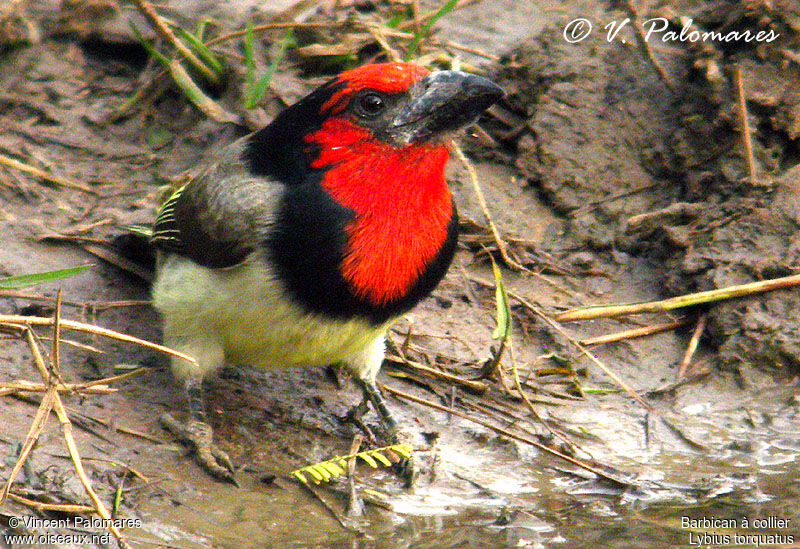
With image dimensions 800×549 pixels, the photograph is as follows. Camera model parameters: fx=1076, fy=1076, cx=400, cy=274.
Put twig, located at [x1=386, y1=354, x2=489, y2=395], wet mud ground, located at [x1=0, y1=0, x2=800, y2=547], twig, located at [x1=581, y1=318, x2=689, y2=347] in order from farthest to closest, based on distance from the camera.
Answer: twig, located at [x1=581, y1=318, x2=689, y2=347] < twig, located at [x1=386, y1=354, x2=489, y2=395] < wet mud ground, located at [x1=0, y1=0, x2=800, y2=547]

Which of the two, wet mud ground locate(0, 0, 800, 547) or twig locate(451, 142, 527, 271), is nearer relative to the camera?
wet mud ground locate(0, 0, 800, 547)

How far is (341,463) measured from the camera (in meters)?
4.12

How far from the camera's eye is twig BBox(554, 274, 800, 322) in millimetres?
5043

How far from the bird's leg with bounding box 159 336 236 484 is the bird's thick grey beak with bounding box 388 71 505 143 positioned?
1.28m

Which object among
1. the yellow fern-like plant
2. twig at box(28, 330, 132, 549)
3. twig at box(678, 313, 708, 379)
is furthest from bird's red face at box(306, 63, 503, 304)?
twig at box(678, 313, 708, 379)

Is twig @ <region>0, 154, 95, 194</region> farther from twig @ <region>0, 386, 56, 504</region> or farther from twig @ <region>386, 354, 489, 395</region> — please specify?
twig @ <region>0, 386, 56, 504</region>

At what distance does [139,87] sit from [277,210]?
109 inches

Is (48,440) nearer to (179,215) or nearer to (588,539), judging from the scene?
(179,215)

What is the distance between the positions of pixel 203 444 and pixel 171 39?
9.11 ft

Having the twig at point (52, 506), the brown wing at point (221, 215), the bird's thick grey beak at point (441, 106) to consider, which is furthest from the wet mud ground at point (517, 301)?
the bird's thick grey beak at point (441, 106)

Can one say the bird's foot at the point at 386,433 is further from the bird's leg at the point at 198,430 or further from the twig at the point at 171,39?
the twig at the point at 171,39

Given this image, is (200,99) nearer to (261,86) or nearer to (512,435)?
(261,86)

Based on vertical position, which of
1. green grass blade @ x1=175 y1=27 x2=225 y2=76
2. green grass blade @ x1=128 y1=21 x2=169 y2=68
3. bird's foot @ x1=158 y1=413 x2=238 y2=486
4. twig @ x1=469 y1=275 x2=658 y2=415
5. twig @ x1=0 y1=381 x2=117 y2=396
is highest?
green grass blade @ x1=175 y1=27 x2=225 y2=76

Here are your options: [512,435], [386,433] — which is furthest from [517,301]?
[386,433]
